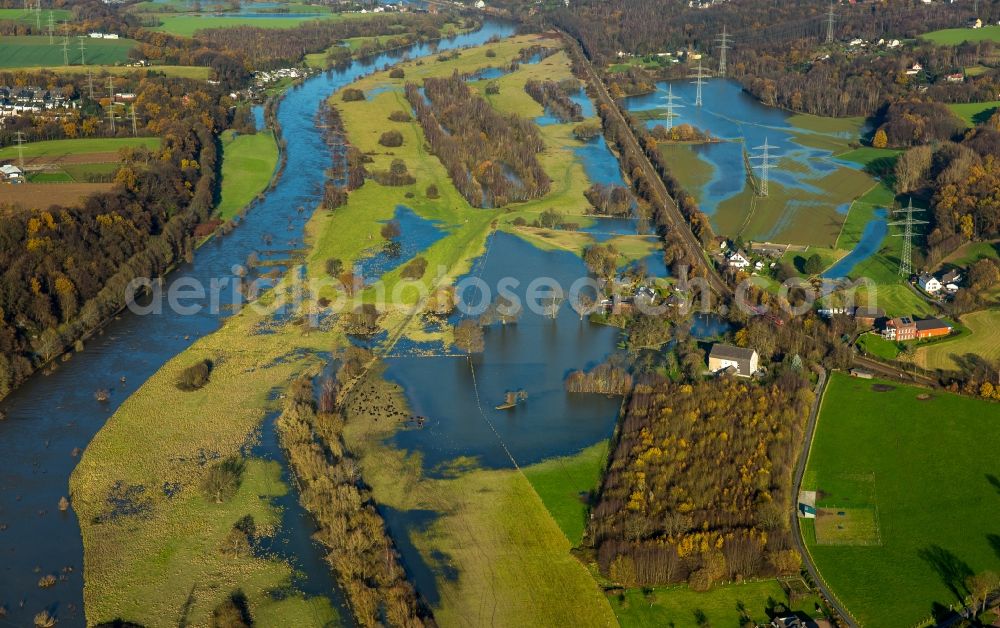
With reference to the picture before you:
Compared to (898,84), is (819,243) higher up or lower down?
lower down

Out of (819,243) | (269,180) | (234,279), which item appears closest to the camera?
(234,279)

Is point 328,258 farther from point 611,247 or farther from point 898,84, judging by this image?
point 898,84

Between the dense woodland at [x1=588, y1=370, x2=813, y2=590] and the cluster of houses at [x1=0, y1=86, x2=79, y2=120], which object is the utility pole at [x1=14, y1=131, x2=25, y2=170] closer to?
the cluster of houses at [x1=0, y1=86, x2=79, y2=120]

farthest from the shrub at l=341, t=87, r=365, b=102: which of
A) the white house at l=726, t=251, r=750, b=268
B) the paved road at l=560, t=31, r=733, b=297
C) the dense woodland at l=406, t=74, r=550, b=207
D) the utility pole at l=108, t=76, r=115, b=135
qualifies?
the white house at l=726, t=251, r=750, b=268

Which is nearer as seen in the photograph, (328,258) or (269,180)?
(328,258)

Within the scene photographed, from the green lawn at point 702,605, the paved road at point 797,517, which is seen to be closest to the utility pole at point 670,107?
the paved road at point 797,517

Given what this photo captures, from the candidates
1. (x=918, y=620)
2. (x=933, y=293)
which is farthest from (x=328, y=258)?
(x=918, y=620)
